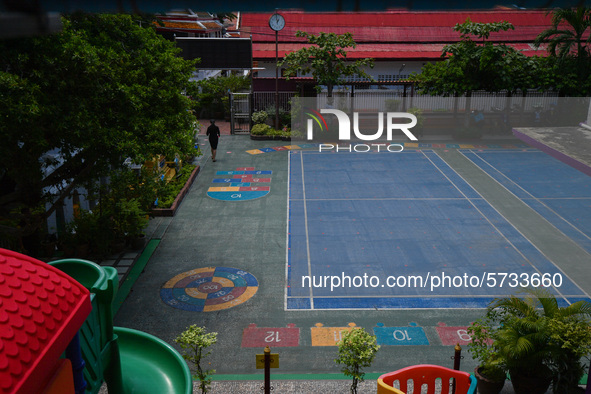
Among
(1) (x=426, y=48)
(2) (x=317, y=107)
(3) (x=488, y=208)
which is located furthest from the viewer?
(1) (x=426, y=48)


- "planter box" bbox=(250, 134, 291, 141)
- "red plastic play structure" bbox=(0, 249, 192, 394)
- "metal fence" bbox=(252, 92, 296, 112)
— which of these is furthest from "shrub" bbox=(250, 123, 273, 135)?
"red plastic play structure" bbox=(0, 249, 192, 394)

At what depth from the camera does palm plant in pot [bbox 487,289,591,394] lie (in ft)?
30.5

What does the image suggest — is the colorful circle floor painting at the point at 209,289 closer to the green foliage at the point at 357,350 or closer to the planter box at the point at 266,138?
the green foliage at the point at 357,350

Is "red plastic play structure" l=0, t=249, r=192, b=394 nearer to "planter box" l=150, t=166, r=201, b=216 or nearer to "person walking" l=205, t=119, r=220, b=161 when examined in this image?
"planter box" l=150, t=166, r=201, b=216

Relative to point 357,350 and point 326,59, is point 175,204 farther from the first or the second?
point 326,59

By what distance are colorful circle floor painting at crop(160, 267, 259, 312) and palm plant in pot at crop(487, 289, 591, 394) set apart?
21.2ft

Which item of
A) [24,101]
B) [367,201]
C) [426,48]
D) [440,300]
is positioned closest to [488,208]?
[367,201]

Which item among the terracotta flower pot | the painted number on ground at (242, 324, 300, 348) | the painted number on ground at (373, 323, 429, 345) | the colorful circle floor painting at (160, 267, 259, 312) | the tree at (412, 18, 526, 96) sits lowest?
the painted number on ground at (242, 324, 300, 348)

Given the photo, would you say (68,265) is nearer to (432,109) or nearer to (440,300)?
(440,300)

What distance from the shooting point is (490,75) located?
3281cm

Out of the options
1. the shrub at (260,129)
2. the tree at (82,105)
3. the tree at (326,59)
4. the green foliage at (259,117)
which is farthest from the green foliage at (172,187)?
the tree at (326,59)

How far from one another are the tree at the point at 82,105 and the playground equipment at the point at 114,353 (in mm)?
4624

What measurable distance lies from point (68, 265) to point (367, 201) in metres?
15.6

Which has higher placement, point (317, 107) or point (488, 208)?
point (317, 107)
